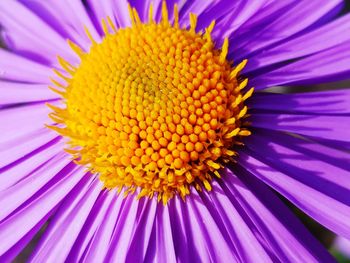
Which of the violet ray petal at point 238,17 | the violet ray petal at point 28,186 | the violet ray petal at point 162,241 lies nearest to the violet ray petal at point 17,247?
the violet ray petal at point 28,186

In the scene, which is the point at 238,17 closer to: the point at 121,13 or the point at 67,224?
the point at 121,13

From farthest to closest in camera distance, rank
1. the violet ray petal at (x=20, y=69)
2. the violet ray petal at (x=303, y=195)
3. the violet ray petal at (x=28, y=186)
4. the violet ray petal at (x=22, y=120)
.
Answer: the violet ray petal at (x=20, y=69) < the violet ray petal at (x=22, y=120) < the violet ray petal at (x=28, y=186) < the violet ray petal at (x=303, y=195)

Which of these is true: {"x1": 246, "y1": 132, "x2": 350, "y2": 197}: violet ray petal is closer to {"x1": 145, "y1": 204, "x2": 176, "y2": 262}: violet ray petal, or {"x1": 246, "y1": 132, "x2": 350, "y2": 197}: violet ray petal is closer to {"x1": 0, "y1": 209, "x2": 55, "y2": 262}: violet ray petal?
{"x1": 145, "y1": 204, "x2": 176, "y2": 262}: violet ray petal

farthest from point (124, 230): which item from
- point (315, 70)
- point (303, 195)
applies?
point (315, 70)

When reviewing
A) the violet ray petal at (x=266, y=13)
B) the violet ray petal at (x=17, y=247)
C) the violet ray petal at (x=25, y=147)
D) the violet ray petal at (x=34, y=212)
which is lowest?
the violet ray petal at (x=17, y=247)

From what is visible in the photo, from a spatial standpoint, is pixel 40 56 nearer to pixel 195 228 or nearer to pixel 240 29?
pixel 240 29

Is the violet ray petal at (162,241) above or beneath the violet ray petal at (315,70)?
beneath

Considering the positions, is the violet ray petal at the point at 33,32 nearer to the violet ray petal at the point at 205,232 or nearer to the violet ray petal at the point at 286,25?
the violet ray petal at the point at 286,25
